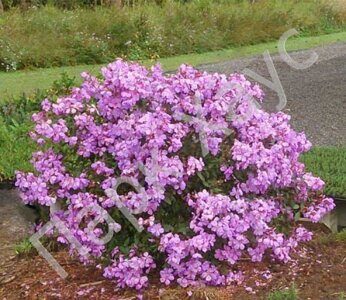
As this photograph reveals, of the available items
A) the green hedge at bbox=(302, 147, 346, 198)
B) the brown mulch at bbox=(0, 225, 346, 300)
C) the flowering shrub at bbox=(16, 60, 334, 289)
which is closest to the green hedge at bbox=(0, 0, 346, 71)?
the green hedge at bbox=(302, 147, 346, 198)

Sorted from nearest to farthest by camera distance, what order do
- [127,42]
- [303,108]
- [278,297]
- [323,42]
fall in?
[278,297]
[303,108]
[127,42]
[323,42]

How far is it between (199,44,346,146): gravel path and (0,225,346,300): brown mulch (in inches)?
138

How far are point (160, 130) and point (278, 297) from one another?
842 millimetres

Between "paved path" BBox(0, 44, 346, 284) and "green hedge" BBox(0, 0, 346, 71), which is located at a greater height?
"paved path" BBox(0, 44, 346, 284)

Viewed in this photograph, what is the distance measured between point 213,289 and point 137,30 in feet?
40.0

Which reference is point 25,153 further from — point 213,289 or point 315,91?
point 315,91

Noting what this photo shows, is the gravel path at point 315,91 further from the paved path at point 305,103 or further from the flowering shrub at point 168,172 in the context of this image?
the flowering shrub at point 168,172

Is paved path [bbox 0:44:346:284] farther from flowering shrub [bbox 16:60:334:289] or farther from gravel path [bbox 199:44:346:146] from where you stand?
flowering shrub [bbox 16:60:334:289]

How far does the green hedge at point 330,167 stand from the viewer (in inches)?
191

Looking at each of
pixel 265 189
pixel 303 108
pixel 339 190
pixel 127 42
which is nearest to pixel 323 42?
pixel 127 42

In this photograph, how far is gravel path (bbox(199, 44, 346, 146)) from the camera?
8172 mm

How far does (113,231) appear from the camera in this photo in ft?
12.2

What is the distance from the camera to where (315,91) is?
10.5 meters

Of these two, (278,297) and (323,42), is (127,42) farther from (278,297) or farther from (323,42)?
(278,297)
